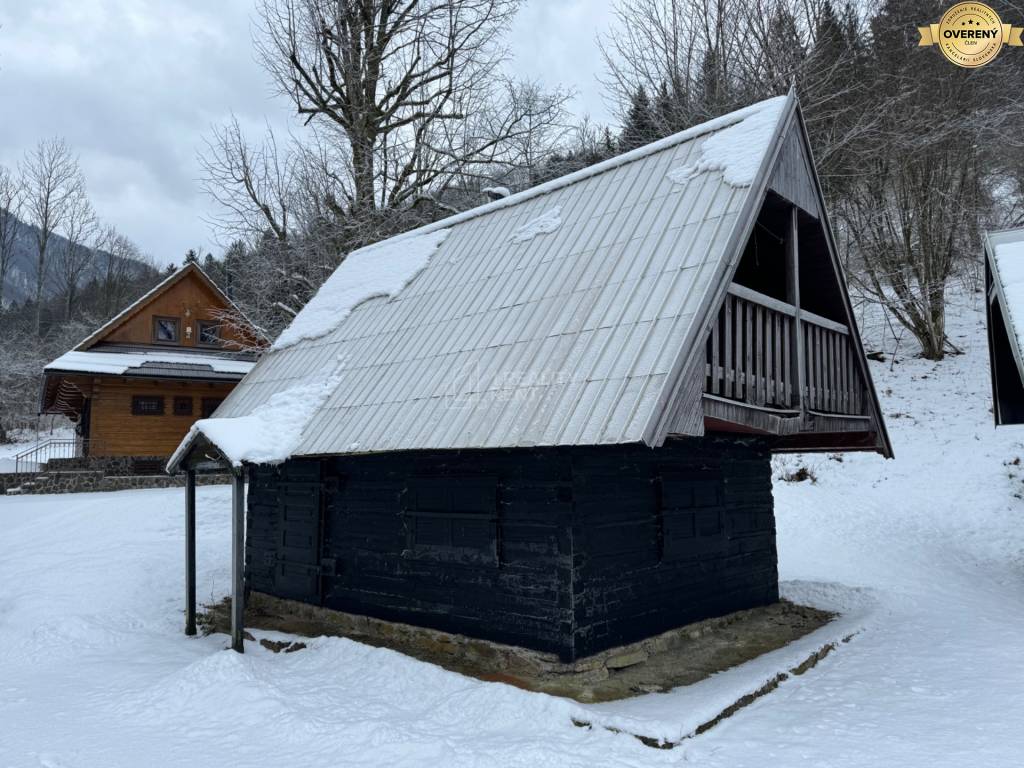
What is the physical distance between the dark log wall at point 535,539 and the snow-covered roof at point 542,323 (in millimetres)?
748

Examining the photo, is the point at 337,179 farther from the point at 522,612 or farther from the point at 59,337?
the point at 59,337

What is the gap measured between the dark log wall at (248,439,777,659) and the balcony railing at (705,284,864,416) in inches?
52.0

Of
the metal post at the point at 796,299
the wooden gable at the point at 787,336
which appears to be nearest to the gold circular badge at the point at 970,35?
the wooden gable at the point at 787,336

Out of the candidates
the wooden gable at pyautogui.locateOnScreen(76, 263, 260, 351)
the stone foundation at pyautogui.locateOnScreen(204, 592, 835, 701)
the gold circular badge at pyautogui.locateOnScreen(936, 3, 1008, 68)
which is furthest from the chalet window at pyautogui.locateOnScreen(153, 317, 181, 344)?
the gold circular badge at pyautogui.locateOnScreen(936, 3, 1008, 68)

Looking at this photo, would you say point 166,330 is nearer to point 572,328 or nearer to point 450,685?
point 572,328

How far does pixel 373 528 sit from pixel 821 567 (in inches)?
360

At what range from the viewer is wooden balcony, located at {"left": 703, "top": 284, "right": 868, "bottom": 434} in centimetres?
770

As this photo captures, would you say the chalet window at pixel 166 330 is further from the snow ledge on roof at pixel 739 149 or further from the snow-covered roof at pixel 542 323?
the snow ledge on roof at pixel 739 149

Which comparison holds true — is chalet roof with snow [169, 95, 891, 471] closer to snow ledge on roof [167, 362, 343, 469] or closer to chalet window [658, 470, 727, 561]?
snow ledge on roof [167, 362, 343, 469]

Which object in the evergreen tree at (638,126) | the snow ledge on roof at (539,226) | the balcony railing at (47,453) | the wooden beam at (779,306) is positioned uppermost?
the evergreen tree at (638,126)

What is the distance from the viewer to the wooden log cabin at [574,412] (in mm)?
7371

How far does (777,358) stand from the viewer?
8750 millimetres

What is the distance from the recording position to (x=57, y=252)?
1912 inches

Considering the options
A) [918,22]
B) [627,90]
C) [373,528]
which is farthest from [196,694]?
[918,22]
